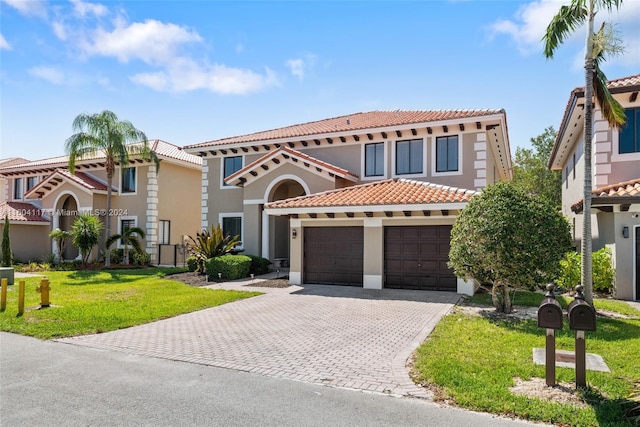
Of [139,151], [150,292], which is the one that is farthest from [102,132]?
[150,292]

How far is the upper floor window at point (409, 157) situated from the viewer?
19031mm

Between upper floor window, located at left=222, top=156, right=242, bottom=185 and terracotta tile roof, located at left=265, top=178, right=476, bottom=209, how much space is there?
22.7 ft

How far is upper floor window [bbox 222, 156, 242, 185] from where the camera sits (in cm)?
2330

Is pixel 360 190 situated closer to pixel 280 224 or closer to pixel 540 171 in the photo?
pixel 280 224

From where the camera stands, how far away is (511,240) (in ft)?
33.6

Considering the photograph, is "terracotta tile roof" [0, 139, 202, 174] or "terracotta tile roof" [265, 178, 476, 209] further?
"terracotta tile roof" [0, 139, 202, 174]

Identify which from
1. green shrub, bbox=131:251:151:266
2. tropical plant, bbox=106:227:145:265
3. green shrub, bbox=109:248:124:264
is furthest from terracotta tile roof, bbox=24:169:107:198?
green shrub, bbox=131:251:151:266

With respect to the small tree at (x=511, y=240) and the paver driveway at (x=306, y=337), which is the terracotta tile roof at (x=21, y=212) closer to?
the paver driveway at (x=306, y=337)

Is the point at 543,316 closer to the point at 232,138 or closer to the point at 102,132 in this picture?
the point at 232,138

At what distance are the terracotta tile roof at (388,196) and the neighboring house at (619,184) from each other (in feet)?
13.5

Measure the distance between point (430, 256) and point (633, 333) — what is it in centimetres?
688

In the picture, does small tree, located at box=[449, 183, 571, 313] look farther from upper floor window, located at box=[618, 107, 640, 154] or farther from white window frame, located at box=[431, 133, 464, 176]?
white window frame, located at box=[431, 133, 464, 176]

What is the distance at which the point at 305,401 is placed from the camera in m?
5.70

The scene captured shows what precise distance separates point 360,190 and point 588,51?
28.9 feet
